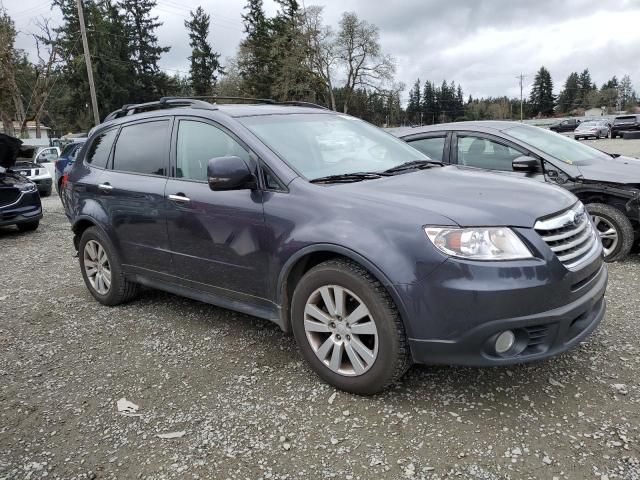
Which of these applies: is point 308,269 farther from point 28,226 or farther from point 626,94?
point 626,94

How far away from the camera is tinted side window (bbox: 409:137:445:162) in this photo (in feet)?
20.0

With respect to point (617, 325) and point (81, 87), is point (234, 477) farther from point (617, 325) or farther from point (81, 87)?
point (81, 87)

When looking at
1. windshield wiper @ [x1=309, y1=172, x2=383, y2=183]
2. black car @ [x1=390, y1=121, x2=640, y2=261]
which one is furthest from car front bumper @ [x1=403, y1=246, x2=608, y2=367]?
black car @ [x1=390, y1=121, x2=640, y2=261]

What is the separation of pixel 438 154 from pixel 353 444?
167 inches

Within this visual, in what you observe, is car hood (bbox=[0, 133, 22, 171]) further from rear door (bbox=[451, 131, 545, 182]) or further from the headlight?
the headlight

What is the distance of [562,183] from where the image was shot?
5449 millimetres

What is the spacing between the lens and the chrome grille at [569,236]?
107 inches

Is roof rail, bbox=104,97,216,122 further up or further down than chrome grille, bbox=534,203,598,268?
further up

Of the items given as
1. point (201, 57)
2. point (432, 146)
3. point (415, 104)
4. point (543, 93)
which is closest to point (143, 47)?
point (201, 57)

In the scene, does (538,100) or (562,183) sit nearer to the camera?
(562,183)

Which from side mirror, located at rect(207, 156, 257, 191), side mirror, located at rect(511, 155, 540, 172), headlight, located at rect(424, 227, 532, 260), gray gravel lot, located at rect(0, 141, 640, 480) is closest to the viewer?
gray gravel lot, located at rect(0, 141, 640, 480)

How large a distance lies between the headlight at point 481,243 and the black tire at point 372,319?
0.42 metres

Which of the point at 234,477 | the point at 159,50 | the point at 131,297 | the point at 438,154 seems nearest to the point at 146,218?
the point at 131,297

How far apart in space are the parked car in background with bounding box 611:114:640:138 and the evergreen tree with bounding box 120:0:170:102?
143 ft
